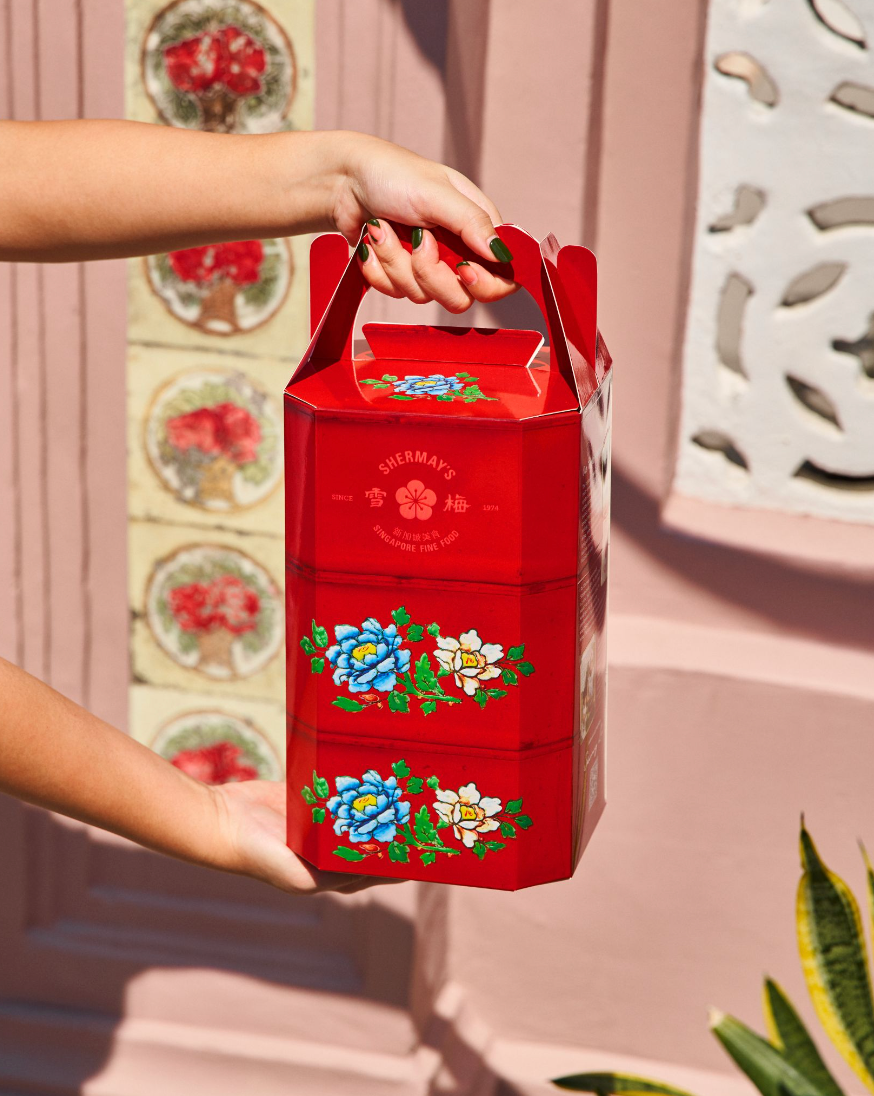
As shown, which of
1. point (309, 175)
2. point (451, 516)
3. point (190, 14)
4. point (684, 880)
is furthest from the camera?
point (684, 880)

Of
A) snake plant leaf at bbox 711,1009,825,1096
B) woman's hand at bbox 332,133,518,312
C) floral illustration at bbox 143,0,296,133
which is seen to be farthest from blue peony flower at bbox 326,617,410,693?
floral illustration at bbox 143,0,296,133

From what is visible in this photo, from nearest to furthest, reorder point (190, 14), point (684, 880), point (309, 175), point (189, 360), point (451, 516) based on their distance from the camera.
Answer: point (451, 516) < point (309, 175) < point (190, 14) < point (189, 360) < point (684, 880)

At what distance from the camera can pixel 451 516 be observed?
699mm

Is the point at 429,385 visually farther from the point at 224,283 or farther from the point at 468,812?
the point at 224,283

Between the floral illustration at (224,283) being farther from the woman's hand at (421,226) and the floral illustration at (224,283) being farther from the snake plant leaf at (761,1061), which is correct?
the snake plant leaf at (761,1061)

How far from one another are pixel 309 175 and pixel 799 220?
721mm

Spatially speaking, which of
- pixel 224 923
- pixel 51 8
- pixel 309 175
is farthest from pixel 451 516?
pixel 224 923

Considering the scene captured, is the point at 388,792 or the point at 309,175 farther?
the point at 309,175

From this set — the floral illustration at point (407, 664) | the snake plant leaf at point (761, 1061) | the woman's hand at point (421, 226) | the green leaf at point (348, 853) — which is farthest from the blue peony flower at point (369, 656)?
the snake plant leaf at point (761, 1061)

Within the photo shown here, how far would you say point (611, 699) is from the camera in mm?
1476

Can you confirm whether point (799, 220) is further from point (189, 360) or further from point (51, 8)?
point (51, 8)

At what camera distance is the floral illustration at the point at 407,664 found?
72cm

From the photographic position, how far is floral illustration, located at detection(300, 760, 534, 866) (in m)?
0.74

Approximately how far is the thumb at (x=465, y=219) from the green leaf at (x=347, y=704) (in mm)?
281
